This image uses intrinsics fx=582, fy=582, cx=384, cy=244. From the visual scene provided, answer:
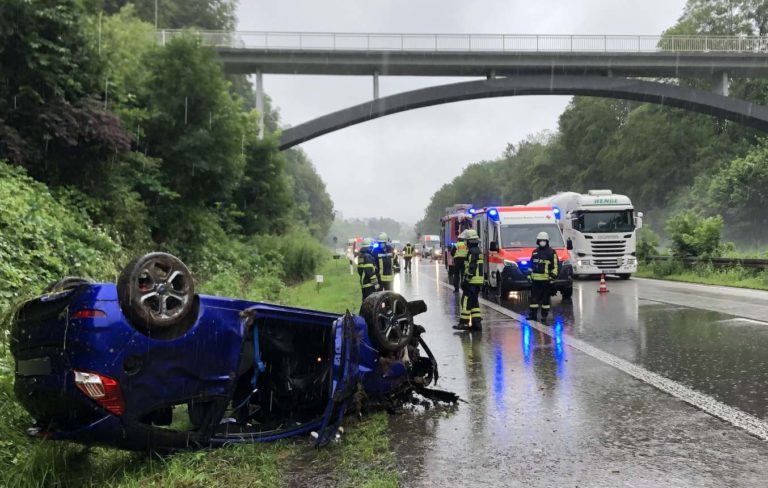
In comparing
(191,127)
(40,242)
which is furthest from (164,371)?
(191,127)

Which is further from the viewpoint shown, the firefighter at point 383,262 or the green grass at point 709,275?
the green grass at point 709,275

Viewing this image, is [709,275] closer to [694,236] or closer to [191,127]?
[694,236]

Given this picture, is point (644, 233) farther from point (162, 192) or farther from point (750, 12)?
point (750, 12)

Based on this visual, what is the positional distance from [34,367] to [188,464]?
114 cm

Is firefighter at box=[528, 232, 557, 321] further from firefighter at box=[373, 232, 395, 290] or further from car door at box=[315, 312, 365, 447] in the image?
car door at box=[315, 312, 365, 447]

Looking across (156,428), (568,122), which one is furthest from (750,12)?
(156,428)

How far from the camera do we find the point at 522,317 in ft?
38.3

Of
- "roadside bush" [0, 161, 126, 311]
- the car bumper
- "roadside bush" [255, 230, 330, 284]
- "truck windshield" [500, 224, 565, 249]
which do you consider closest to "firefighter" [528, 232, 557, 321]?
"truck windshield" [500, 224, 565, 249]

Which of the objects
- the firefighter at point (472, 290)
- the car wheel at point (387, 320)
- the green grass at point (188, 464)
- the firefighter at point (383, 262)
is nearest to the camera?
the green grass at point (188, 464)

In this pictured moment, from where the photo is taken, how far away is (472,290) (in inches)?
392

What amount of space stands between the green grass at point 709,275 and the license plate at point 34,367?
18.9 metres

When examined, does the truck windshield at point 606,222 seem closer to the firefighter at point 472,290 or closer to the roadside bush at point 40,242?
the firefighter at point 472,290

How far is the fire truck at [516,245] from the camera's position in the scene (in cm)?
1412

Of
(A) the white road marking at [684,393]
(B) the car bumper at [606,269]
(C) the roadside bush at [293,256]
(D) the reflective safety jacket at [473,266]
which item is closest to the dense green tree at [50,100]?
(D) the reflective safety jacket at [473,266]
